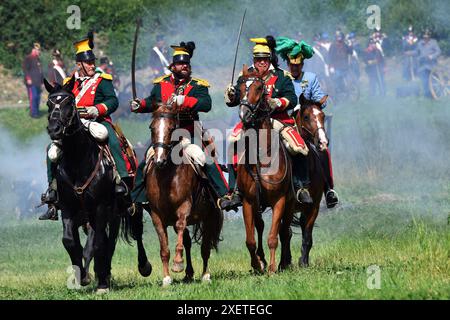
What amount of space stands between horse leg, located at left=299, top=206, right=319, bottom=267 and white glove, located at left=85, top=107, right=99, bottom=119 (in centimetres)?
364

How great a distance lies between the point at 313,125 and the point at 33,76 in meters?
23.0

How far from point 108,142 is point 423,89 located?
25575mm

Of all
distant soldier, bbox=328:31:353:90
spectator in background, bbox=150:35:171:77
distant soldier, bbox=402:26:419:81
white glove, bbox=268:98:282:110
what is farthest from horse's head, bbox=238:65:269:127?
distant soldier, bbox=402:26:419:81

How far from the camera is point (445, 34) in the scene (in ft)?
134

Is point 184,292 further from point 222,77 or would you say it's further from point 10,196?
point 222,77

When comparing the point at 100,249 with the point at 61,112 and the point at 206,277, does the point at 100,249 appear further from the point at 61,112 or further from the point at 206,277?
the point at 61,112

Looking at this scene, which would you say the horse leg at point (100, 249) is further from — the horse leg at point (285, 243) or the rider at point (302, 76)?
A: the rider at point (302, 76)

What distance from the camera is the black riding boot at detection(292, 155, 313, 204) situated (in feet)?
55.8

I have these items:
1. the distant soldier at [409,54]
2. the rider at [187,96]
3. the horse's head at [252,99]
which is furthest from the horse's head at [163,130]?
the distant soldier at [409,54]

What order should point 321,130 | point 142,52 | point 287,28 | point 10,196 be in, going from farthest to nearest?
point 142,52 < point 287,28 < point 10,196 < point 321,130

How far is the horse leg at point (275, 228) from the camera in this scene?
1630cm

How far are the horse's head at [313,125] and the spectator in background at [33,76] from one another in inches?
891
